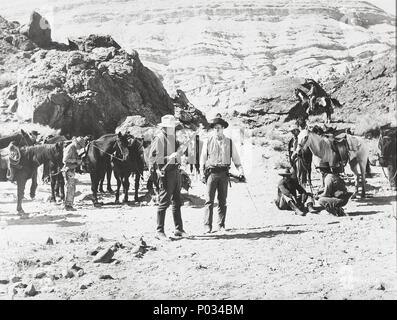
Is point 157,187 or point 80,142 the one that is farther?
point 80,142

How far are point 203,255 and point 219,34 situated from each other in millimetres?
9941

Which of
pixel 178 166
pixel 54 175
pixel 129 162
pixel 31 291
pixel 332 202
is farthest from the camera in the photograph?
pixel 129 162

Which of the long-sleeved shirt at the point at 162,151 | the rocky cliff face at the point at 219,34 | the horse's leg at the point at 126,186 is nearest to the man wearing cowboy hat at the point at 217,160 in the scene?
the long-sleeved shirt at the point at 162,151

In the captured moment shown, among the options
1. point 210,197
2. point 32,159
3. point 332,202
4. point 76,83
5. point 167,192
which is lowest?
point 332,202

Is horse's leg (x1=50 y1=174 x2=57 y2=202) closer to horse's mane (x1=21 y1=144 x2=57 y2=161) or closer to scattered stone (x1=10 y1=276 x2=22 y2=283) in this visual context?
horse's mane (x1=21 y1=144 x2=57 y2=161)

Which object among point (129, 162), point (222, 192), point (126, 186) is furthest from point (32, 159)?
point (222, 192)

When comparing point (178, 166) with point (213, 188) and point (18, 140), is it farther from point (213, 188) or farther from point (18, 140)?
point (18, 140)

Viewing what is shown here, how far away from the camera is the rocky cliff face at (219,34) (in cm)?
940

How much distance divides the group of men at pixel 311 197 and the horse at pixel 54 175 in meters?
4.12

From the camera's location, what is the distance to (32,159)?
27.0 feet

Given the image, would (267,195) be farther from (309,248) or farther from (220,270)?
(220,270)

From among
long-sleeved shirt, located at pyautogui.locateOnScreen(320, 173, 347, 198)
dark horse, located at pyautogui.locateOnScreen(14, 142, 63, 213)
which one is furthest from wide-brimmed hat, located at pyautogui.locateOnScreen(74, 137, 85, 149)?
long-sleeved shirt, located at pyautogui.locateOnScreen(320, 173, 347, 198)

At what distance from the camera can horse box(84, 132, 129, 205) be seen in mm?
9961

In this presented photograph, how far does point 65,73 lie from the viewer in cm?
1440
